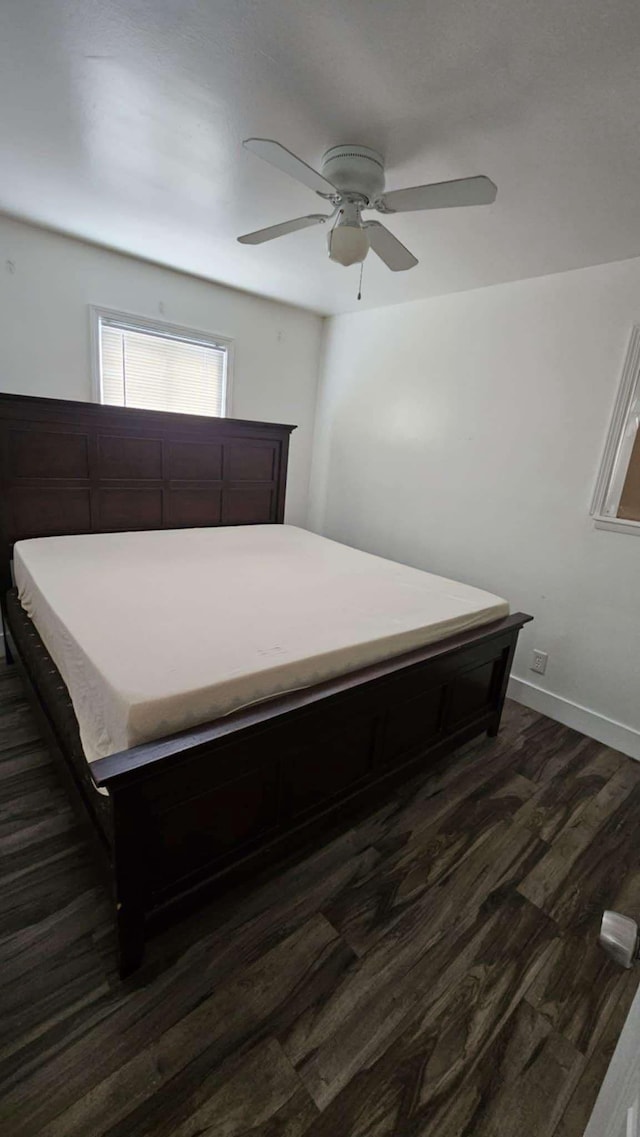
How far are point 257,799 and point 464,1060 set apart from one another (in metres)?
0.82

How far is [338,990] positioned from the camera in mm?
1305

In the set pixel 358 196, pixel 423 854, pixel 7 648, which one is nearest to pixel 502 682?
pixel 423 854

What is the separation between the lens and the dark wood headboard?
2.67 m

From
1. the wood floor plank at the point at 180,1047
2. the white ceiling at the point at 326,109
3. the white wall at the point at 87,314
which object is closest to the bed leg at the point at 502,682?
the wood floor plank at the point at 180,1047

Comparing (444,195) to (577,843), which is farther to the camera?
(577,843)

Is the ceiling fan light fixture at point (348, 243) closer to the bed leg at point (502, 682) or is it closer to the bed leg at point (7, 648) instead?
the bed leg at point (502, 682)

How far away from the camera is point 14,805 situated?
1.82 metres

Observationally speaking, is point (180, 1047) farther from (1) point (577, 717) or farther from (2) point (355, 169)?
(2) point (355, 169)

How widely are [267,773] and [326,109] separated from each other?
2181 millimetres

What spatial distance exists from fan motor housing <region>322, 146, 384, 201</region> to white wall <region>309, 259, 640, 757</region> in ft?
4.66

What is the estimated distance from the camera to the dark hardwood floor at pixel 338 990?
1.07 meters

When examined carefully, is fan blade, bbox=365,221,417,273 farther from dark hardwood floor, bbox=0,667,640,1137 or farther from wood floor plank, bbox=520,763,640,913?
wood floor plank, bbox=520,763,640,913


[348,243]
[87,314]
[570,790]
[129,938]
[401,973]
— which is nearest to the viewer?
[129,938]

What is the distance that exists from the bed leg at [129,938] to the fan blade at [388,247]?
93.7 inches
